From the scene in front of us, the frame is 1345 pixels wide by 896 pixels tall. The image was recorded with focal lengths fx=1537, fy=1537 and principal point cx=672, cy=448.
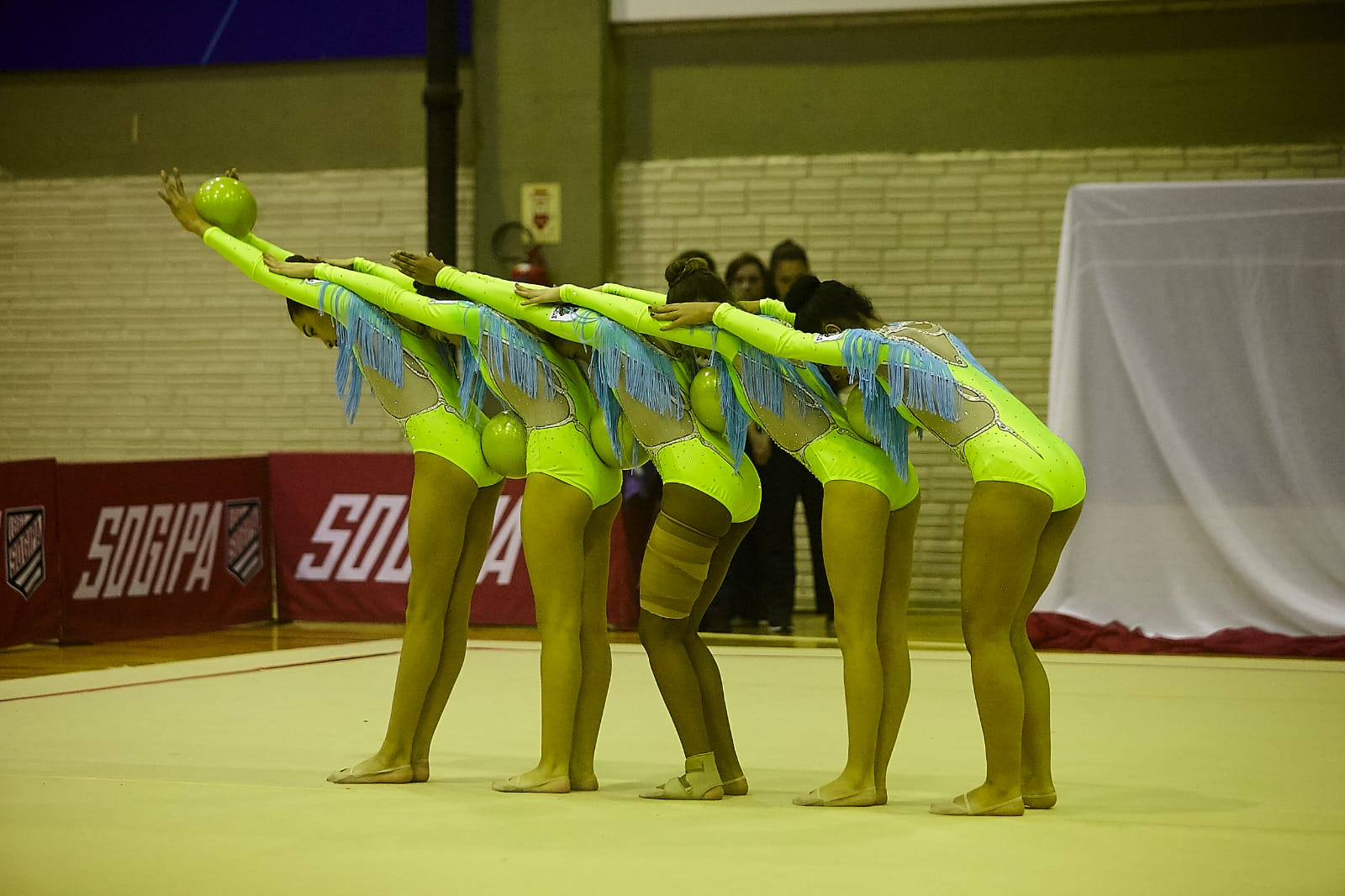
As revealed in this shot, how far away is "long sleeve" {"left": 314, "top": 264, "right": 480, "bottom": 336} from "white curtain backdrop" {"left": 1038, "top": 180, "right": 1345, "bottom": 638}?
4.02 m

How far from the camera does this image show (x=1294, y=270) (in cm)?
741

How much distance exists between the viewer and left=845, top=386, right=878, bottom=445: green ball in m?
4.18

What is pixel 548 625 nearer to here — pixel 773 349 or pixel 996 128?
pixel 773 349

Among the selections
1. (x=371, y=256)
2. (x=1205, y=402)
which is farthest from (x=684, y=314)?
(x=371, y=256)

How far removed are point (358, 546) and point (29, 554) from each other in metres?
1.81

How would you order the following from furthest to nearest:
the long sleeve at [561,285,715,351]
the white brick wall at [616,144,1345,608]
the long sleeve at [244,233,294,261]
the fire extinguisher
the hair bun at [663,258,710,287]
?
the fire extinguisher, the white brick wall at [616,144,1345,608], the long sleeve at [244,233,294,261], the hair bun at [663,258,710,287], the long sleeve at [561,285,715,351]

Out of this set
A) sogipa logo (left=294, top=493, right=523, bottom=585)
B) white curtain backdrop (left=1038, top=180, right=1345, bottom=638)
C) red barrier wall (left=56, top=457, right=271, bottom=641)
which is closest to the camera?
white curtain backdrop (left=1038, top=180, right=1345, bottom=638)

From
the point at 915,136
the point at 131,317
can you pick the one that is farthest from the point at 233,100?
the point at 915,136

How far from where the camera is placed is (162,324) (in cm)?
1058

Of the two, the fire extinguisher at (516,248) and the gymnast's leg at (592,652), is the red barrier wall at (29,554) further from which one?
the gymnast's leg at (592,652)

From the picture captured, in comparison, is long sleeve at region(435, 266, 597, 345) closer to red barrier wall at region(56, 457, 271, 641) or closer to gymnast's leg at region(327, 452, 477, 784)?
gymnast's leg at region(327, 452, 477, 784)

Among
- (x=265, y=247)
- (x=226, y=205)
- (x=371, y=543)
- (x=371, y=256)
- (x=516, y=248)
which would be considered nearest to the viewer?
(x=226, y=205)

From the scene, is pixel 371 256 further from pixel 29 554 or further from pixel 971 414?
pixel 971 414

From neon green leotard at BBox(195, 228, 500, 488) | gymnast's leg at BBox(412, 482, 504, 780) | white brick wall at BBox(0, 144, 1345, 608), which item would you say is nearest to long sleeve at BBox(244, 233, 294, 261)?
neon green leotard at BBox(195, 228, 500, 488)
